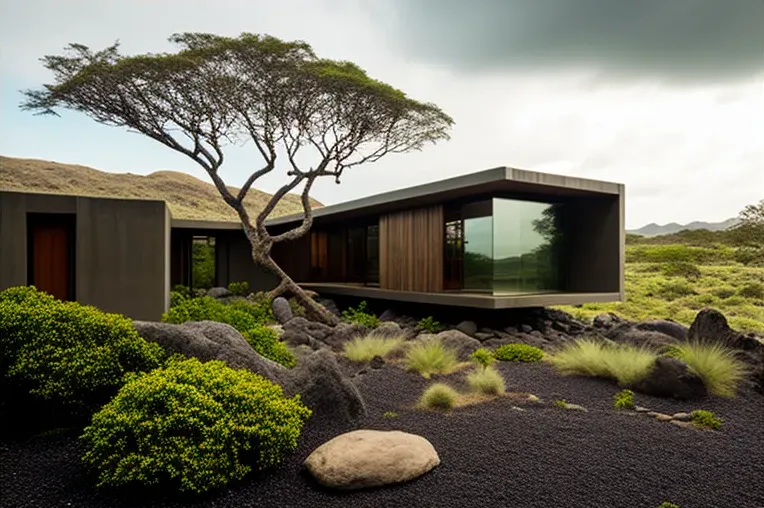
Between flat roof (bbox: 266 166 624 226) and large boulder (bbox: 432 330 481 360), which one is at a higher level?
flat roof (bbox: 266 166 624 226)

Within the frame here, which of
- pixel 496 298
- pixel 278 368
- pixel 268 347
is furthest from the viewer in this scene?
pixel 496 298

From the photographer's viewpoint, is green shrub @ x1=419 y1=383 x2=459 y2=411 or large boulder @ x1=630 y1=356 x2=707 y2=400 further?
large boulder @ x1=630 y1=356 x2=707 y2=400

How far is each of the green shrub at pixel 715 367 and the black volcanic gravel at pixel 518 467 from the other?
0.58 meters

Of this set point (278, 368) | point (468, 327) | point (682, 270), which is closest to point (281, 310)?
point (468, 327)

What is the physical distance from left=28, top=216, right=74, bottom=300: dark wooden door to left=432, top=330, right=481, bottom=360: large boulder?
6508 millimetres

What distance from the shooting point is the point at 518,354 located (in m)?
7.68

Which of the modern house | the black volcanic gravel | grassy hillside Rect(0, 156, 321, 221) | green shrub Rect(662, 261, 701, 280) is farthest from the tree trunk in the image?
grassy hillside Rect(0, 156, 321, 221)

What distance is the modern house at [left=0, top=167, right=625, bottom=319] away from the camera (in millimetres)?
8562

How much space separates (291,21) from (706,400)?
1132 centimetres

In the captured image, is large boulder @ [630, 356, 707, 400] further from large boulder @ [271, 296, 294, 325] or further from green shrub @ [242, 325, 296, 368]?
large boulder @ [271, 296, 294, 325]

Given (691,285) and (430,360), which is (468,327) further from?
(691,285)

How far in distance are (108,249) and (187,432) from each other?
6.70m

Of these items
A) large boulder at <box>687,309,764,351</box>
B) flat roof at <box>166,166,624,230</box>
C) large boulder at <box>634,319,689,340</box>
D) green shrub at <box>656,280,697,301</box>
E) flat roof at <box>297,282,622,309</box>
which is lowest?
green shrub at <box>656,280,697,301</box>

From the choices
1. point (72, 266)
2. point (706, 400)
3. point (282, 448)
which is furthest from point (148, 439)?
point (72, 266)
